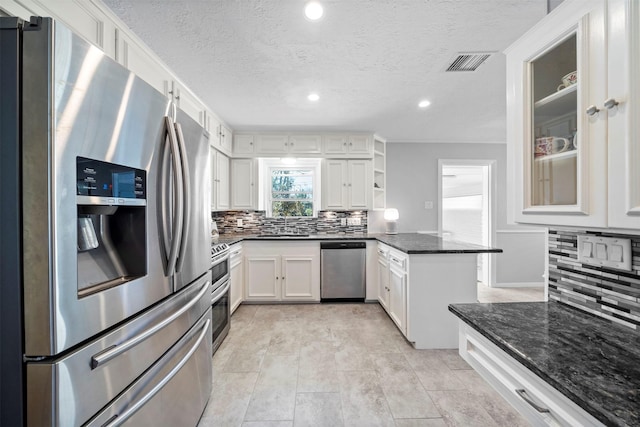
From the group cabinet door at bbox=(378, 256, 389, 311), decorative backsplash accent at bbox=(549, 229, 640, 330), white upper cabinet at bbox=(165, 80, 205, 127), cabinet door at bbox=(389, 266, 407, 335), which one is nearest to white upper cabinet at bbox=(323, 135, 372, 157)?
cabinet door at bbox=(378, 256, 389, 311)

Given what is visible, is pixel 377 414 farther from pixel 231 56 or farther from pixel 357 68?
pixel 231 56

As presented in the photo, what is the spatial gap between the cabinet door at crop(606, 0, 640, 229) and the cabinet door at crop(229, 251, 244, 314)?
122 inches

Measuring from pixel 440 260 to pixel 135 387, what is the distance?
2266 millimetres

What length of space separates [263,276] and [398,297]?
1.78 m

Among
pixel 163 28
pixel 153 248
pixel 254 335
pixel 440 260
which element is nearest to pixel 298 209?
pixel 254 335

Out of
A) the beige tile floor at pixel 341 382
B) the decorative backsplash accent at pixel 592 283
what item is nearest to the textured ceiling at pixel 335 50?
the decorative backsplash accent at pixel 592 283

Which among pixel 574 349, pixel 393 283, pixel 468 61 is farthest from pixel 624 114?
pixel 393 283

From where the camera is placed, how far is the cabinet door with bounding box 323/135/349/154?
384 cm

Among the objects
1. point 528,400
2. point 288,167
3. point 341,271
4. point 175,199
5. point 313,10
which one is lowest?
point 341,271

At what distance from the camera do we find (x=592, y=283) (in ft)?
3.36

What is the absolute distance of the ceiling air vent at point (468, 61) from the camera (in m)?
1.95

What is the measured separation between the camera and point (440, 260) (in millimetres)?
2373

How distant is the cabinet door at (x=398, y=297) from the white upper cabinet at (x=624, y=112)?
74.2 inches

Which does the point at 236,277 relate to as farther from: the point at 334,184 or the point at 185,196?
the point at 185,196
